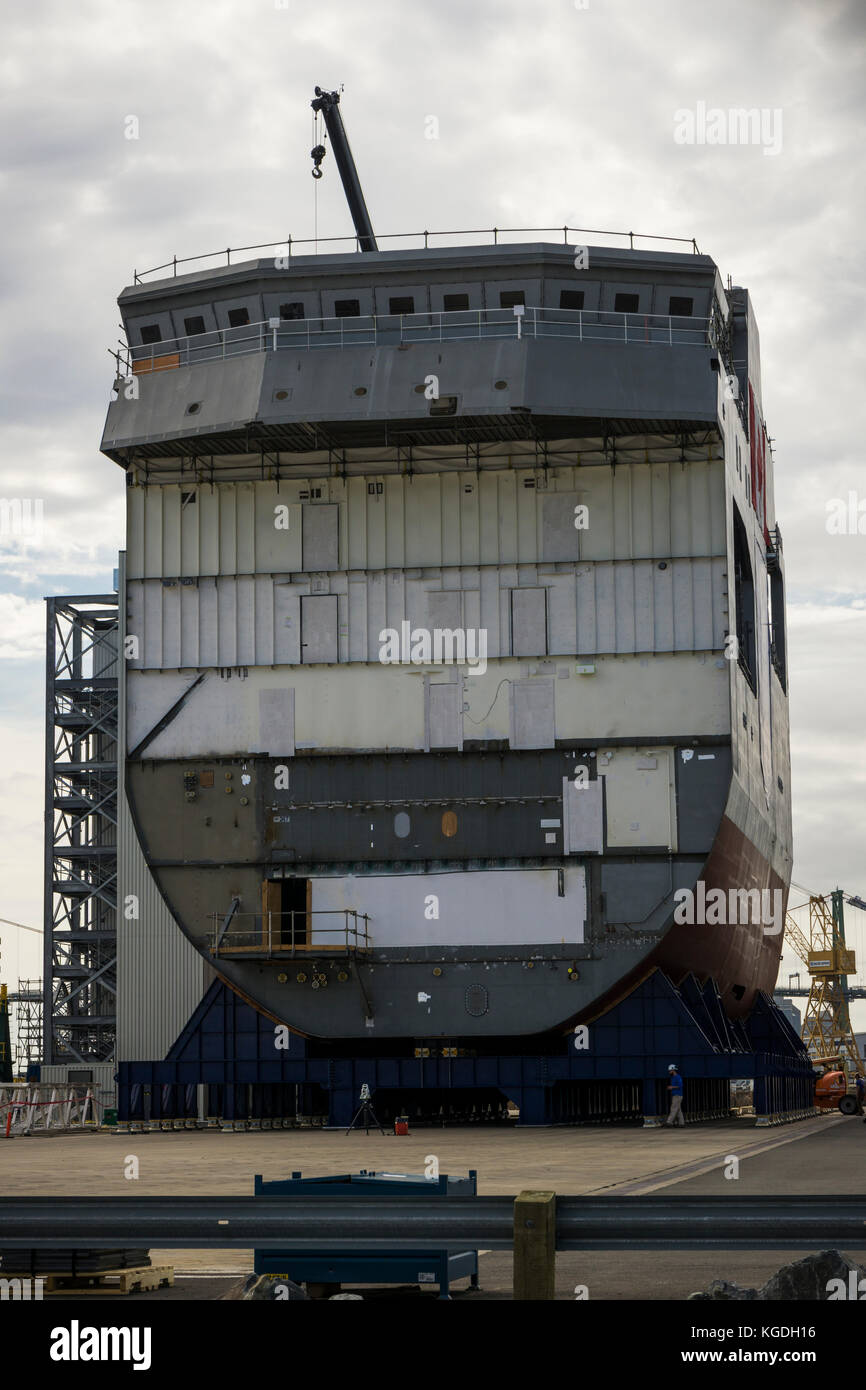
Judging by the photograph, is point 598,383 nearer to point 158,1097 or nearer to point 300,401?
point 300,401

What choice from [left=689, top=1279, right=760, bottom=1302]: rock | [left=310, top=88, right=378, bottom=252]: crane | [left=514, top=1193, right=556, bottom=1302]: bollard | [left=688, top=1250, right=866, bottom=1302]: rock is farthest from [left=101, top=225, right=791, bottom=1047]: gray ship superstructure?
[left=514, top=1193, right=556, bottom=1302]: bollard

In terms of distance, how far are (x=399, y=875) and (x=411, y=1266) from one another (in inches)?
1352

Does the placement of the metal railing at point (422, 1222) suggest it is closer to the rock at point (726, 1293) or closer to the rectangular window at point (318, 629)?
the rock at point (726, 1293)

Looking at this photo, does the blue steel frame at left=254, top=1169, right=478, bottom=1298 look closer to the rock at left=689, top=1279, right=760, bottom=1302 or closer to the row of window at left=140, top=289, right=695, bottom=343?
the rock at left=689, top=1279, right=760, bottom=1302

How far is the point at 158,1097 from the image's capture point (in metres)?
47.6

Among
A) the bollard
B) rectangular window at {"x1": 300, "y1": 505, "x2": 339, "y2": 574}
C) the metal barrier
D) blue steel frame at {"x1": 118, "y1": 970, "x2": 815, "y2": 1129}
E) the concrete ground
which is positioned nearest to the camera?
the bollard

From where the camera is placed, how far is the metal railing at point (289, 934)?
46062 mm

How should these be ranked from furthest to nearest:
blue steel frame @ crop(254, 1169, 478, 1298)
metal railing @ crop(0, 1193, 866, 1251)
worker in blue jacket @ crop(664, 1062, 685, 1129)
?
worker in blue jacket @ crop(664, 1062, 685, 1129)
blue steel frame @ crop(254, 1169, 478, 1298)
metal railing @ crop(0, 1193, 866, 1251)

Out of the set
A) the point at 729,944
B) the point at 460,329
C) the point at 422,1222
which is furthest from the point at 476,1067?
the point at 422,1222

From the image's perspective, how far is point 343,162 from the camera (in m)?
58.2

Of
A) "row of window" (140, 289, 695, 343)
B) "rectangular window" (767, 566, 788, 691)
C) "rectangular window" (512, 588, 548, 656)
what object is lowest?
"rectangular window" (512, 588, 548, 656)

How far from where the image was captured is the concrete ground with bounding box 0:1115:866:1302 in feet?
47.0

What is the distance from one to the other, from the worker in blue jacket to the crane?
28.7m
